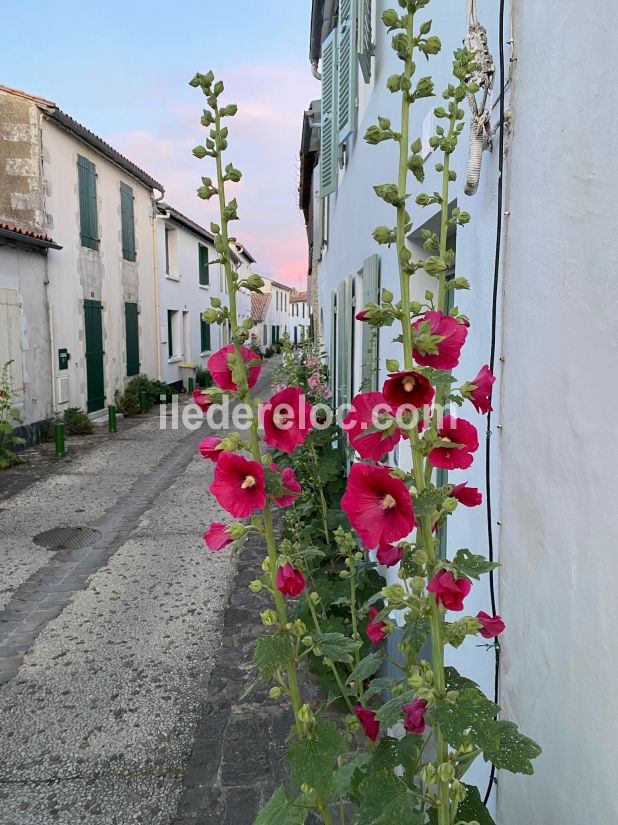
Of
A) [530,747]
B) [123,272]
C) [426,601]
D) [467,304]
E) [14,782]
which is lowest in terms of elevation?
[14,782]

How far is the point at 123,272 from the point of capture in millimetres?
14125

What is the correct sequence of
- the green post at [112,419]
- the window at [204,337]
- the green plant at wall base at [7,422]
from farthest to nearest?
the window at [204,337] < the green post at [112,419] < the green plant at wall base at [7,422]

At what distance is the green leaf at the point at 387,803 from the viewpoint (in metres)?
1.07

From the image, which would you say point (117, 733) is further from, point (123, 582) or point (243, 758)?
point (123, 582)

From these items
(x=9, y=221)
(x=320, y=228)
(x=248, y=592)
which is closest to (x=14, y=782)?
(x=248, y=592)

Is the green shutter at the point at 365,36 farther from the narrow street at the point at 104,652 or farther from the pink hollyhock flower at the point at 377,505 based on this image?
the pink hollyhock flower at the point at 377,505

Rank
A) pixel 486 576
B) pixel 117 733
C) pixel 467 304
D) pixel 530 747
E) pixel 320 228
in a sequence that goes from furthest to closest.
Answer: pixel 320 228
pixel 117 733
pixel 467 304
pixel 486 576
pixel 530 747

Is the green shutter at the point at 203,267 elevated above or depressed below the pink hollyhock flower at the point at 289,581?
above

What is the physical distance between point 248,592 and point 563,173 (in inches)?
157

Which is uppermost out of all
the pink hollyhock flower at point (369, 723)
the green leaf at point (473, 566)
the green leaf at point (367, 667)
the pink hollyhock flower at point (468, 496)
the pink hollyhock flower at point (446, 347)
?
the pink hollyhock flower at point (446, 347)

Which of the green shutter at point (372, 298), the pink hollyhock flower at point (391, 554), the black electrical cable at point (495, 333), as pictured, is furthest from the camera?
the green shutter at point (372, 298)

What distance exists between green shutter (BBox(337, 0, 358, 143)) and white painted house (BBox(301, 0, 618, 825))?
3.45 m

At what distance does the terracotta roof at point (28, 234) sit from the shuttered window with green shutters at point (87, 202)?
155 cm

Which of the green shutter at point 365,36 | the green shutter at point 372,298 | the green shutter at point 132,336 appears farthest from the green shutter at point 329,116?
the green shutter at point 132,336
